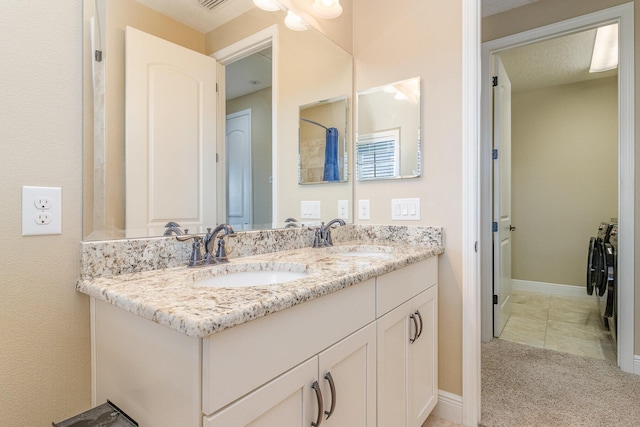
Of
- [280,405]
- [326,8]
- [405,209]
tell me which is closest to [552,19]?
[326,8]

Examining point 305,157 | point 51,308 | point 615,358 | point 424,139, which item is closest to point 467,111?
point 424,139

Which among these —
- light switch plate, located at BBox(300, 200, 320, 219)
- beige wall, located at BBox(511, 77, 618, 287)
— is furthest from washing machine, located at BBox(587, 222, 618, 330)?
light switch plate, located at BBox(300, 200, 320, 219)

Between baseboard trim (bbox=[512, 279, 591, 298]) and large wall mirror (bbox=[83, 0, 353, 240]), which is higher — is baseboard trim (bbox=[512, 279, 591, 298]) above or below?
below

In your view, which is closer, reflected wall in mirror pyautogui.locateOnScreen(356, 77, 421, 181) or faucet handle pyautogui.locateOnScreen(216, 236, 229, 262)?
faucet handle pyautogui.locateOnScreen(216, 236, 229, 262)

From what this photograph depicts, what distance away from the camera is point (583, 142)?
382 cm

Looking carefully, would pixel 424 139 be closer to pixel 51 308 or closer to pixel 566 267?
pixel 51 308

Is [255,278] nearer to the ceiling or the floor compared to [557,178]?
nearer to the floor

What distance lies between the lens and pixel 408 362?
1277mm

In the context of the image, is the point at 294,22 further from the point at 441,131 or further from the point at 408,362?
the point at 408,362

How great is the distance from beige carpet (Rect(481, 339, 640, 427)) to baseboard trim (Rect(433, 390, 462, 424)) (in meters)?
0.15

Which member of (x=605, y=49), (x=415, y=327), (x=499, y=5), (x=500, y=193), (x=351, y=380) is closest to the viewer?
(x=351, y=380)

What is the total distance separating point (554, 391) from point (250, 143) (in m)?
2.19

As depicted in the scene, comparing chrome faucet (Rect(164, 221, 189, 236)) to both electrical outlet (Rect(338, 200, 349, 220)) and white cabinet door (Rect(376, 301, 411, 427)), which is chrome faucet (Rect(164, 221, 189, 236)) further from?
electrical outlet (Rect(338, 200, 349, 220))

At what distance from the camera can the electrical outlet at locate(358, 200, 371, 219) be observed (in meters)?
1.91
